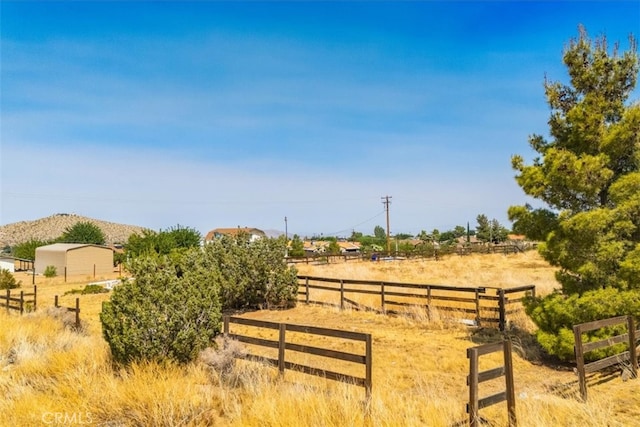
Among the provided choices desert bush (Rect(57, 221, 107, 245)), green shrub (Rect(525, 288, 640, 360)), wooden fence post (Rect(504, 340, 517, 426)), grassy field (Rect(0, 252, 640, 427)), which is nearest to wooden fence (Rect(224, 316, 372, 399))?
grassy field (Rect(0, 252, 640, 427))

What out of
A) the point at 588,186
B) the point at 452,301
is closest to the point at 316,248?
the point at 452,301

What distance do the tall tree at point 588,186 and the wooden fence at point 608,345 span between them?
2.26 ft

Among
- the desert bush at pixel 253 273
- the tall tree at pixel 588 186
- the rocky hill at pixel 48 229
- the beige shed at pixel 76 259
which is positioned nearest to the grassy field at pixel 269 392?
the tall tree at pixel 588 186

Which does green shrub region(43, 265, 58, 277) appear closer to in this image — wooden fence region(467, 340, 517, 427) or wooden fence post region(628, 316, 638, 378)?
wooden fence region(467, 340, 517, 427)

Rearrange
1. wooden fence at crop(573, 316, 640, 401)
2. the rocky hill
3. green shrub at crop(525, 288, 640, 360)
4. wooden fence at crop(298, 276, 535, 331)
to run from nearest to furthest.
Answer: wooden fence at crop(573, 316, 640, 401) < green shrub at crop(525, 288, 640, 360) < wooden fence at crop(298, 276, 535, 331) < the rocky hill

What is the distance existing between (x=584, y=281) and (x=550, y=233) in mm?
1160

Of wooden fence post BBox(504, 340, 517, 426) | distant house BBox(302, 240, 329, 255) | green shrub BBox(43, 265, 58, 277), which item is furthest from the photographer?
distant house BBox(302, 240, 329, 255)

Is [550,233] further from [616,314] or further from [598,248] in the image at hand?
[616,314]

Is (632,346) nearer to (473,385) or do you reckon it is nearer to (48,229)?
(473,385)

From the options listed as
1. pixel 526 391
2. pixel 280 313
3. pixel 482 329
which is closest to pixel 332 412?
pixel 526 391

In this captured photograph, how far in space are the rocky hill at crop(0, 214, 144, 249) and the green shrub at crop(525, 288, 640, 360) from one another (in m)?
130

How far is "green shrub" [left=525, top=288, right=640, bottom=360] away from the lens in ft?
28.2

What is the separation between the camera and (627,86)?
32.2 feet

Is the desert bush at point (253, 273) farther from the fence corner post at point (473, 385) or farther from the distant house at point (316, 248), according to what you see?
the distant house at point (316, 248)
